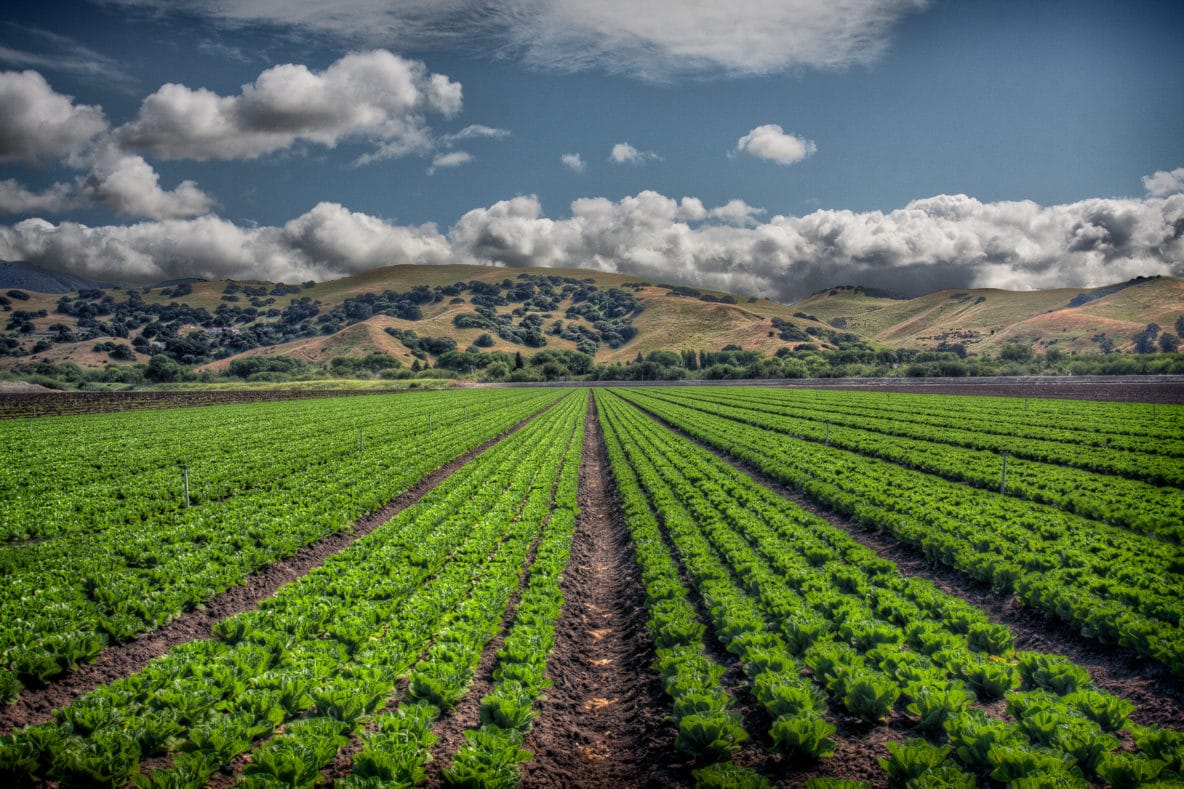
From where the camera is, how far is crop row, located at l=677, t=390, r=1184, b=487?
66.0 feet

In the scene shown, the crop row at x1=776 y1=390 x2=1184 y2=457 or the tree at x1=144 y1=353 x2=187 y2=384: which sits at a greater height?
the tree at x1=144 y1=353 x2=187 y2=384

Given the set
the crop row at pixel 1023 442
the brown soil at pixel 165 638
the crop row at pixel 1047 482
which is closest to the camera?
the brown soil at pixel 165 638

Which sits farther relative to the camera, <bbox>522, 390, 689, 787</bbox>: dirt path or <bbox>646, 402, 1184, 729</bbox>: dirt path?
<bbox>646, 402, 1184, 729</bbox>: dirt path

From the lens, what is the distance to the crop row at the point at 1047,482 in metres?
14.1

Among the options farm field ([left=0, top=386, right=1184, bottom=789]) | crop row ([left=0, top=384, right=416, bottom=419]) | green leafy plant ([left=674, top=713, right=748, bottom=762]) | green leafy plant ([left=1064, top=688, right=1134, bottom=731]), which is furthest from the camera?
crop row ([left=0, top=384, right=416, bottom=419])

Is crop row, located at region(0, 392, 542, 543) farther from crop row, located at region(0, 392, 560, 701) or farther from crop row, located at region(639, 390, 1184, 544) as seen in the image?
crop row, located at region(639, 390, 1184, 544)

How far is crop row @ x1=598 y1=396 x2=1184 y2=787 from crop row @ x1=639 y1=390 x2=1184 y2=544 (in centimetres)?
754

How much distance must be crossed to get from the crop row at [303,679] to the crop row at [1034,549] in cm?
866

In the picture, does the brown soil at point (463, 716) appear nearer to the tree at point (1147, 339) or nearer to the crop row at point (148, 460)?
the crop row at point (148, 460)

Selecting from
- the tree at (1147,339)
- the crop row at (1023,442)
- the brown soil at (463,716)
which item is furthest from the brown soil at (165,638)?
the tree at (1147,339)

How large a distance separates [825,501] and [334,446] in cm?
2147

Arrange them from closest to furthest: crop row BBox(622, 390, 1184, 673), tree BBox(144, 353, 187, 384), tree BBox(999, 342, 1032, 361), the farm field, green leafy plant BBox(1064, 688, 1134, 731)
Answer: the farm field, green leafy plant BBox(1064, 688, 1134, 731), crop row BBox(622, 390, 1184, 673), tree BBox(144, 353, 187, 384), tree BBox(999, 342, 1032, 361)

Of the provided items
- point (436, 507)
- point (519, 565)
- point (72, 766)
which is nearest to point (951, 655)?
point (519, 565)

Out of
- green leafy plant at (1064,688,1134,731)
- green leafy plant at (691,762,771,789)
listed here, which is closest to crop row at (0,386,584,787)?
green leafy plant at (691,762,771,789)
